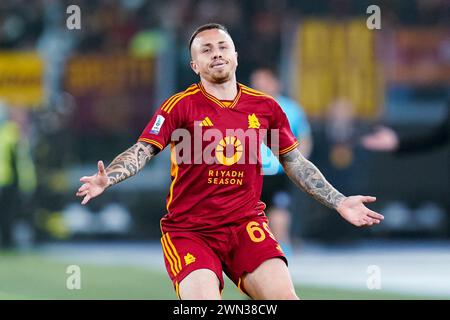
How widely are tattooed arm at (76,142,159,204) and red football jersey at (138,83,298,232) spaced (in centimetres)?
8

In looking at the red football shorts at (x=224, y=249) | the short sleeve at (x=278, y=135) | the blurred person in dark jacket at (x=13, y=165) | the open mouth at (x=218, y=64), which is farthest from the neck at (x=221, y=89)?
the blurred person in dark jacket at (x=13, y=165)

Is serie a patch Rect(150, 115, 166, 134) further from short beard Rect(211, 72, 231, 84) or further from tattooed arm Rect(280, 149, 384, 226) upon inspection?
tattooed arm Rect(280, 149, 384, 226)

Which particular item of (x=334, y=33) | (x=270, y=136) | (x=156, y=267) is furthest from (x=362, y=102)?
(x=270, y=136)

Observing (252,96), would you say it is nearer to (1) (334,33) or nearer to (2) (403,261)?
(2) (403,261)

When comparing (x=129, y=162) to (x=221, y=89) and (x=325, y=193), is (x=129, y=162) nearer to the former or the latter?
(x=221, y=89)

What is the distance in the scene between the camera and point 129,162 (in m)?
7.38

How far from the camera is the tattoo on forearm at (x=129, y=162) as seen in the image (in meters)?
7.25

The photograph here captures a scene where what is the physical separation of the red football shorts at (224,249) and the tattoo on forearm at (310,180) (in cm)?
44

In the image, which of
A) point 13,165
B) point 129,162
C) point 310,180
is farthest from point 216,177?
point 13,165

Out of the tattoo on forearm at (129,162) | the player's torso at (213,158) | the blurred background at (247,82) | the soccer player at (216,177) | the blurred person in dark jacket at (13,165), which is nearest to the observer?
A: the tattoo on forearm at (129,162)

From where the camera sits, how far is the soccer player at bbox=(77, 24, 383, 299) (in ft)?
24.2

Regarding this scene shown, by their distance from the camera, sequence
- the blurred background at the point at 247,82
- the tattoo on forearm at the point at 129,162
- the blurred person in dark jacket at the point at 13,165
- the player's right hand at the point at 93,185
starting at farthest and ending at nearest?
1. the blurred person in dark jacket at the point at 13,165
2. the blurred background at the point at 247,82
3. the tattoo on forearm at the point at 129,162
4. the player's right hand at the point at 93,185

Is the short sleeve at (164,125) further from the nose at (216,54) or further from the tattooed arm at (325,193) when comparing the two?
the tattooed arm at (325,193)
